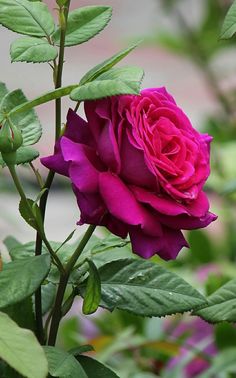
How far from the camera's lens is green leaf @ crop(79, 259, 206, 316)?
63 centimetres

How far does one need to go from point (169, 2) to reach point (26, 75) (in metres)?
2.56

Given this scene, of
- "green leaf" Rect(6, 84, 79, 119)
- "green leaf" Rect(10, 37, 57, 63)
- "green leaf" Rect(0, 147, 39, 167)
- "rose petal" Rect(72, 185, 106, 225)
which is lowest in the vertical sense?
"rose petal" Rect(72, 185, 106, 225)

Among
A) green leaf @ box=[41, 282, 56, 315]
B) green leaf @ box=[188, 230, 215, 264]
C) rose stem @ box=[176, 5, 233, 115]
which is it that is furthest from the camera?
rose stem @ box=[176, 5, 233, 115]

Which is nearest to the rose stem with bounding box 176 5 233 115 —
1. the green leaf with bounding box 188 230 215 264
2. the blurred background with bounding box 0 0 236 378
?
the blurred background with bounding box 0 0 236 378

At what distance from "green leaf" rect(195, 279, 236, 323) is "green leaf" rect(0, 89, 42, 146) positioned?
16 cm

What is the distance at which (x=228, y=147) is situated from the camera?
1545 mm

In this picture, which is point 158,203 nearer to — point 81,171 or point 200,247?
point 81,171

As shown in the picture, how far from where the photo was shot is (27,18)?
656 millimetres

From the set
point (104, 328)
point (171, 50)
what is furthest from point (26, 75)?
point (104, 328)

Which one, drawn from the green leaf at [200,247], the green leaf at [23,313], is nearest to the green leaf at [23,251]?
the green leaf at [23,313]

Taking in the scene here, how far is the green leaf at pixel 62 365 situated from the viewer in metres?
0.60

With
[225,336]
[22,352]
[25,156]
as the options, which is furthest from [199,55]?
[22,352]

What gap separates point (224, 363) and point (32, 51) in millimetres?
473

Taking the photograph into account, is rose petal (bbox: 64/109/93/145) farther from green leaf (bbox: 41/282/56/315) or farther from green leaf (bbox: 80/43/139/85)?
green leaf (bbox: 41/282/56/315)
